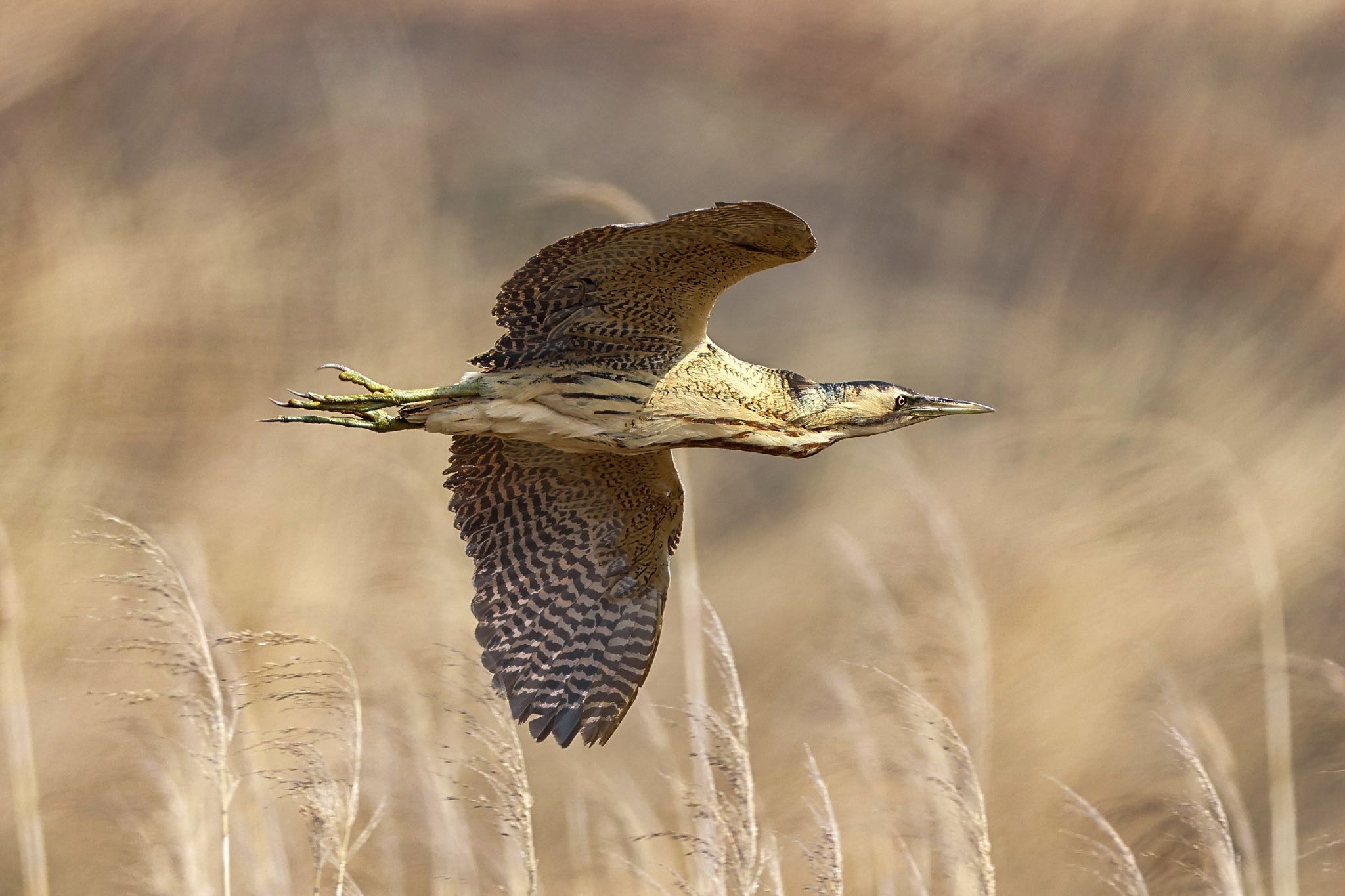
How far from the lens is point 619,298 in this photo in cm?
506

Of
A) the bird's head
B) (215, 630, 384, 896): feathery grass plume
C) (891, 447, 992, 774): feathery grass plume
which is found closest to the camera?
(215, 630, 384, 896): feathery grass plume

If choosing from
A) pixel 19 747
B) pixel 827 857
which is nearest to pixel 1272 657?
pixel 827 857

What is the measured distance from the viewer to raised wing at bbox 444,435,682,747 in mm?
5512

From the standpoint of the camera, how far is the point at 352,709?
513cm

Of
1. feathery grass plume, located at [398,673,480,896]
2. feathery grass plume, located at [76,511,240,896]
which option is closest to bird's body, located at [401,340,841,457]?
feathery grass plume, located at [76,511,240,896]

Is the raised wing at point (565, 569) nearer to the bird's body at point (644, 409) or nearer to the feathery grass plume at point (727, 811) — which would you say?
the feathery grass plume at point (727, 811)

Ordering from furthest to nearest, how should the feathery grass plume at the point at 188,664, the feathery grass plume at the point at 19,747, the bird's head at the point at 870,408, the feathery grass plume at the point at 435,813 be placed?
the feathery grass plume at the point at 435,813, the feathery grass plume at the point at 19,747, the bird's head at the point at 870,408, the feathery grass plume at the point at 188,664

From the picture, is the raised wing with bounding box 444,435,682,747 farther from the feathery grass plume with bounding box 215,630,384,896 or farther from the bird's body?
Answer: the feathery grass plume with bounding box 215,630,384,896

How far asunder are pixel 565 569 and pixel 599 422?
32.7 inches

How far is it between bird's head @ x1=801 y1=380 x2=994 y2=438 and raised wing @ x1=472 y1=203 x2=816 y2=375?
429 millimetres

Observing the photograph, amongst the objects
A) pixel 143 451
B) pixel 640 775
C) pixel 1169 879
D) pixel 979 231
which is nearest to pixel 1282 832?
pixel 1169 879

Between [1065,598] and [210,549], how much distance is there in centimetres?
646

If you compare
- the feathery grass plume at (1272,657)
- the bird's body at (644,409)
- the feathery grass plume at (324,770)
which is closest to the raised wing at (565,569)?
the bird's body at (644,409)

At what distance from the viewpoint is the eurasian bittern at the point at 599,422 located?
4926mm
